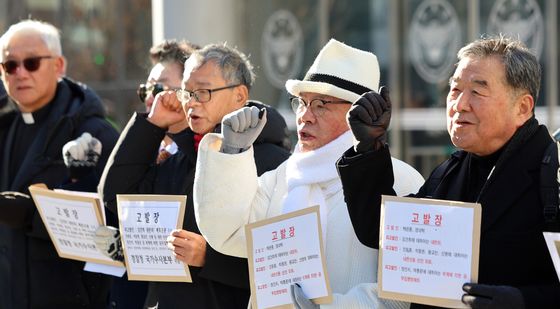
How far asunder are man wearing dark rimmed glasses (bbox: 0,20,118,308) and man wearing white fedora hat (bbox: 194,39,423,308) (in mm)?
1716

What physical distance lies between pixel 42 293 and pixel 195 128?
1555mm

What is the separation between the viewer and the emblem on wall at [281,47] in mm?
14609

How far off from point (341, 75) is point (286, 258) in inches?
29.3

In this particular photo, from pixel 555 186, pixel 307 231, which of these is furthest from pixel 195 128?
pixel 555 186

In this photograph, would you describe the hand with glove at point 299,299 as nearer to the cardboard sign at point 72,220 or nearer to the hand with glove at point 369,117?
the hand with glove at point 369,117

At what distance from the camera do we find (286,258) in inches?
151

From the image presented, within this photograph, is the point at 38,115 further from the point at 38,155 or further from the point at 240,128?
the point at 240,128

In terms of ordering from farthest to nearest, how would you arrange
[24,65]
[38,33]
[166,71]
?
1. [38,33]
2. [24,65]
3. [166,71]

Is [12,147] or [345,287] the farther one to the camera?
[12,147]

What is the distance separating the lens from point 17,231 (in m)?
5.73

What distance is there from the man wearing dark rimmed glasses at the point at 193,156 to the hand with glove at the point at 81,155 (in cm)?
50

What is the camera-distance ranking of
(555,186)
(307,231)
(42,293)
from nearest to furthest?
(555,186) < (307,231) < (42,293)

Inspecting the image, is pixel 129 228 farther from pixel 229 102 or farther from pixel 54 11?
pixel 54 11

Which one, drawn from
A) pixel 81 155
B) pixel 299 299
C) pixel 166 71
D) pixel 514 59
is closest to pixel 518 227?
pixel 514 59
